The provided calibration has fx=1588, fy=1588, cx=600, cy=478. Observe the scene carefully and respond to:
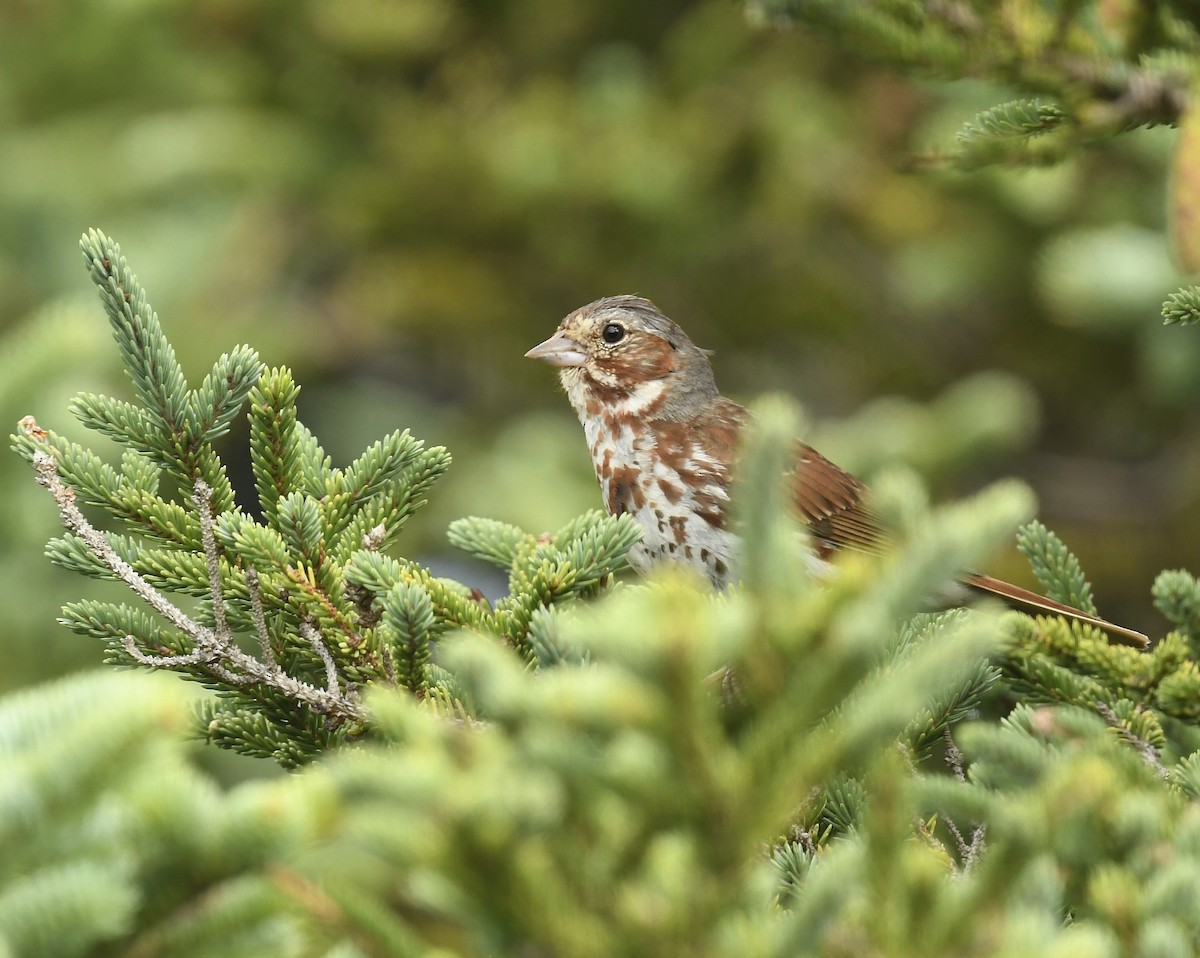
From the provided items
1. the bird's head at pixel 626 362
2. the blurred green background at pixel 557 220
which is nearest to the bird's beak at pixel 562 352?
the bird's head at pixel 626 362

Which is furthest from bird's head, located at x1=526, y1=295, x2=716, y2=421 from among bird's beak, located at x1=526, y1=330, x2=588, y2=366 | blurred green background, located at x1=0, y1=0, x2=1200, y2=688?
blurred green background, located at x1=0, y1=0, x2=1200, y2=688

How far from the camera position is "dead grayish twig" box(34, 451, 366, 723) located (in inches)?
89.5

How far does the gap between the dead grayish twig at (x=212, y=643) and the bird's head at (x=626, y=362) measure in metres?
2.38

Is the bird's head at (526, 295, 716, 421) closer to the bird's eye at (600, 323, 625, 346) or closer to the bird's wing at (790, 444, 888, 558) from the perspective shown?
the bird's eye at (600, 323, 625, 346)

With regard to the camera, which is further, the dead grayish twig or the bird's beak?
the bird's beak

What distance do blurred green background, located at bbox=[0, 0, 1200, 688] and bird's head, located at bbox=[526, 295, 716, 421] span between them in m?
2.07

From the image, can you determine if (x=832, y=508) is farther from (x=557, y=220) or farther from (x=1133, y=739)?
(x=557, y=220)

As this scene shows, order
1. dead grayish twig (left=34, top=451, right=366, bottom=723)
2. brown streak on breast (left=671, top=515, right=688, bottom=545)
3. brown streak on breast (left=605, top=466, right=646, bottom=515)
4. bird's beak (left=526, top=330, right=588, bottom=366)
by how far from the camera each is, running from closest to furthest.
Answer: dead grayish twig (left=34, top=451, right=366, bottom=723) < brown streak on breast (left=671, top=515, right=688, bottom=545) < brown streak on breast (left=605, top=466, right=646, bottom=515) < bird's beak (left=526, top=330, right=588, bottom=366)

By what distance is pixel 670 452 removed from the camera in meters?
4.31

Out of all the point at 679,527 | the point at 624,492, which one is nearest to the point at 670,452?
the point at 624,492

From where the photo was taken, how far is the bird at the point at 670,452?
13.4 ft

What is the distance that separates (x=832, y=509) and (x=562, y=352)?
943 millimetres

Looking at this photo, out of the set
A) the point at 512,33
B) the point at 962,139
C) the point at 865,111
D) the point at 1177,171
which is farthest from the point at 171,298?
the point at 1177,171

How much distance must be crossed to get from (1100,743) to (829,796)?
0.41 m
